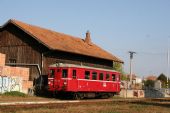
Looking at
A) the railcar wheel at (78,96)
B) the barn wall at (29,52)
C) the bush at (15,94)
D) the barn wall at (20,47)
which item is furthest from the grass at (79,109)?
the barn wall at (20,47)

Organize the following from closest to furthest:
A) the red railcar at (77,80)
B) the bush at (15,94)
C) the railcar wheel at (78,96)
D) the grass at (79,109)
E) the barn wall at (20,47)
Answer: the grass at (79,109) → the red railcar at (77,80) → the bush at (15,94) → the railcar wheel at (78,96) → the barn wall at (20,47)

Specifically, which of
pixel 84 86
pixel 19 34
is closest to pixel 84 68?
pixel 84 86

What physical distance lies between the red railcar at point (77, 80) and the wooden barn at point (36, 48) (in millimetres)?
4811

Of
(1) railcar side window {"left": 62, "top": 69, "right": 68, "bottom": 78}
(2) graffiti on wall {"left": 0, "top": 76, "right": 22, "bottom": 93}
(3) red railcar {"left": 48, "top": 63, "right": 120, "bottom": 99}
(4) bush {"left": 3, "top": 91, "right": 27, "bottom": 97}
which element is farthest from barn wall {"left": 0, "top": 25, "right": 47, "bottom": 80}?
(1) railcar side window {"left": 62, "top": 69, "right": 68, "bottom": 78}

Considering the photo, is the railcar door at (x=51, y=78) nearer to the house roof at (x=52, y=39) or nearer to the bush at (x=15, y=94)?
the bush at (x=15, y=94)

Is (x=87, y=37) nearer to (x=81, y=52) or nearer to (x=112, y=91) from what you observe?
(x=81, y=52)

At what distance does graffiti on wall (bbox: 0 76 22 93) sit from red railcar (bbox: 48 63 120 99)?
3.80 metres

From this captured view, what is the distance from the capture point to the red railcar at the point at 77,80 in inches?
1136

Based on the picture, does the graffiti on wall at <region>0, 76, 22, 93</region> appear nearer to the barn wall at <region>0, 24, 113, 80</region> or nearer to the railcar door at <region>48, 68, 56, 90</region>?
the barn wall at <region>0, 24, 113, 80</region>

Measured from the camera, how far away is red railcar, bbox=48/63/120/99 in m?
28.8

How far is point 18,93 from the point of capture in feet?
99.9

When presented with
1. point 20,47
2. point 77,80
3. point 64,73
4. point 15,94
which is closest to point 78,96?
point 77,80

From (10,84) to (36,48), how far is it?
5.81m

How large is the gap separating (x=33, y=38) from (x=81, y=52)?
569 cm
